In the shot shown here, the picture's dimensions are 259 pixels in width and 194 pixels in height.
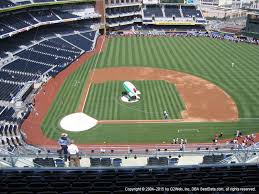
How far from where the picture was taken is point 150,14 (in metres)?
93.2

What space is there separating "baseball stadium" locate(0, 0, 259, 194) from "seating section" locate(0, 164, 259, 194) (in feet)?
0.14

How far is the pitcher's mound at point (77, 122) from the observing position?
36.0 meters

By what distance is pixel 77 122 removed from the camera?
37.0 metres

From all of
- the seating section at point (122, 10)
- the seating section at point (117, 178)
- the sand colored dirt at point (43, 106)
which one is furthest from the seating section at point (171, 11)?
the seating section at point (117, 178)

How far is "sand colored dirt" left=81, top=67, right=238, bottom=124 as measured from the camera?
127 ft

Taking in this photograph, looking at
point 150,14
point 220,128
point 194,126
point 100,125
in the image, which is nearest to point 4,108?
point 100,125

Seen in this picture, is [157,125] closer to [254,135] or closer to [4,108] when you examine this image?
[254,135]

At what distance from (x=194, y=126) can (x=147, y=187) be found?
933 inches

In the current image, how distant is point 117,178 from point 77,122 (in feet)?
76.4

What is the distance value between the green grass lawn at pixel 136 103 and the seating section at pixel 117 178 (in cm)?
2271

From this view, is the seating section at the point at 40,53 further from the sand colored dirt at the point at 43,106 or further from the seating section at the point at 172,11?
the seating section at the point at 172,11

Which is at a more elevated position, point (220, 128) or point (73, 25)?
point (73, 25)

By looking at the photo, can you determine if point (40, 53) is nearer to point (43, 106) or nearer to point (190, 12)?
point (43, 106)

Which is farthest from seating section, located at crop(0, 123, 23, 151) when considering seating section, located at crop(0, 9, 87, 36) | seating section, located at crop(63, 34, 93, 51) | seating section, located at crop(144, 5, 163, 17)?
seating section, located at crop(144, 5, 163, 17)
